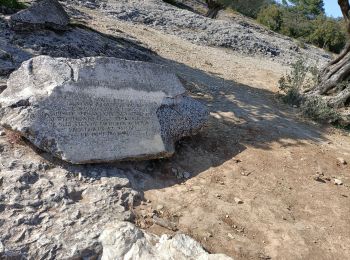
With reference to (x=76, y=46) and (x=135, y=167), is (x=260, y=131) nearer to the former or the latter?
(x=135, y=167)

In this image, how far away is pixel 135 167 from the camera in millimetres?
5172

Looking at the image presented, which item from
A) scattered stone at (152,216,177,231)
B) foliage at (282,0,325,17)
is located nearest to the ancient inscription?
scattered stone at (152,216,177,231)

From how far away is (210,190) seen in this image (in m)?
5.10

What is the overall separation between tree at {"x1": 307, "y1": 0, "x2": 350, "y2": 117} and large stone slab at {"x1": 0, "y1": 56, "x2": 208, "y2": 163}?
4494 millimetres

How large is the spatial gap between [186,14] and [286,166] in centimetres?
1479

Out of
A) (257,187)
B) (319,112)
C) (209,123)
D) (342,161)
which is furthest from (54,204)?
(319,112)

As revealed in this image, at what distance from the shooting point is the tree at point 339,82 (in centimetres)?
895

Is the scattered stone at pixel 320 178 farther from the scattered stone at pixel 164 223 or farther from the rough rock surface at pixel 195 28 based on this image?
the rough rock surface at pixel 195 28

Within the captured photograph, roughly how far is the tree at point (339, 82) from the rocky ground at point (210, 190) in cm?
123

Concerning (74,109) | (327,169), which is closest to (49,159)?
(74,109)

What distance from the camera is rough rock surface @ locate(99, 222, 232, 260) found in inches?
150

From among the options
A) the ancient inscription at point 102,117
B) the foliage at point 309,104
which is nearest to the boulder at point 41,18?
the ancient inscription at point 102,117

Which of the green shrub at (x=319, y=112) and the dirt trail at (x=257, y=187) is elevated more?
the green shrub at (x=319, y=112)

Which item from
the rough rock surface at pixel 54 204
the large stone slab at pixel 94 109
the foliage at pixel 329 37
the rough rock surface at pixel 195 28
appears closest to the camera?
the rough rock surface at pixel 54 204
